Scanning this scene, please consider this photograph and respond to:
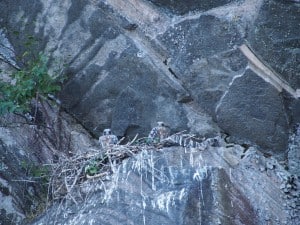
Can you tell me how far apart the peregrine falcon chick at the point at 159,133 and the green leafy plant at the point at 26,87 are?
0.66m

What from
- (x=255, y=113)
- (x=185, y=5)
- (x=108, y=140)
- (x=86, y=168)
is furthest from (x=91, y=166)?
(x=185, y=5)

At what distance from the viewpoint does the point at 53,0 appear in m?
4.26

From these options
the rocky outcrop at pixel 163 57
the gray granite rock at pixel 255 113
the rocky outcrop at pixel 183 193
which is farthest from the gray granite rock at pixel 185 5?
the rocky outcrop at pixel 183 193

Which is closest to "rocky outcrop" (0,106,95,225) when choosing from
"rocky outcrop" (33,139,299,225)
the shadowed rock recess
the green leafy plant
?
the shadowed rock recess

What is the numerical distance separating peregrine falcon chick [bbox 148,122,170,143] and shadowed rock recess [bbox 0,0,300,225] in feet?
0.48

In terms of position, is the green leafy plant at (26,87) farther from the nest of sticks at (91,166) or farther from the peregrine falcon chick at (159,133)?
the peregrine falcon chick at (159,133)

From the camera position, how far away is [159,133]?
12.5 feet

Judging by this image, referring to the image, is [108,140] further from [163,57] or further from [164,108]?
[163,57]

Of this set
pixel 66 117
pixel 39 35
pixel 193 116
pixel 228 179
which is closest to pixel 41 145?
pixel 66 117

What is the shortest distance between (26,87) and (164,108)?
0.79m

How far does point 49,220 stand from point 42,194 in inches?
19.2

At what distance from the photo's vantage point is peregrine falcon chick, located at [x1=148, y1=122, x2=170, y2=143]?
377 cm

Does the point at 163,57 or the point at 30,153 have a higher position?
the point at 163,57

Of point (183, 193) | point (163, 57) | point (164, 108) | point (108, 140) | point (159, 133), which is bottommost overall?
point (183, 193)
